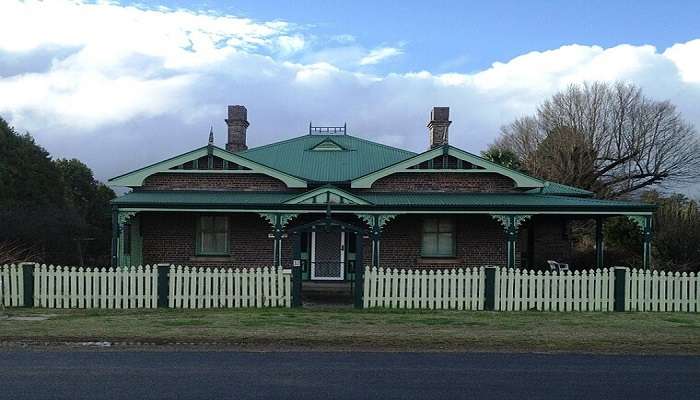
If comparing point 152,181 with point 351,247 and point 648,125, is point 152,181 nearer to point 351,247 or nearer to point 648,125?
point 351,247

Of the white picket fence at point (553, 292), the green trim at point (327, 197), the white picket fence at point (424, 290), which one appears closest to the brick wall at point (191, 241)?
the green trim at point (327, 197)

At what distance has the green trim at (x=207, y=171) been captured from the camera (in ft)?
71.3

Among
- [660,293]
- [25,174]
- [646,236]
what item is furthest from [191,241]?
[25,174]

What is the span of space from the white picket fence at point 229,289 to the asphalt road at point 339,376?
511 centimetres

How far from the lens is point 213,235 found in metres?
22.1

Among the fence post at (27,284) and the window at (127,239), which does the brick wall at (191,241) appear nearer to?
the window at (127,239)

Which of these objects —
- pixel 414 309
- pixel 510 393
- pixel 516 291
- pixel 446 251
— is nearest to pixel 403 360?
pixel 510 393

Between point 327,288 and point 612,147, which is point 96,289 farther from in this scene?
point 612,147

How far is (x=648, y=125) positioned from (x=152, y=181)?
39521 millimetres

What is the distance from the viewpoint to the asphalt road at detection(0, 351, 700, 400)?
7.52 m

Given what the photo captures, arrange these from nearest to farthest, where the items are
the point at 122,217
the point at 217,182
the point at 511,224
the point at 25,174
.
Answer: the point at 511,224
the point at 122,217
the point at 217,182
the point at 25,174

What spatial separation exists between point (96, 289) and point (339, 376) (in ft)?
28.8

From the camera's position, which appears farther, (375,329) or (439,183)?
(439,183)

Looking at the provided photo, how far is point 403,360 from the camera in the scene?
9570 millimetres
